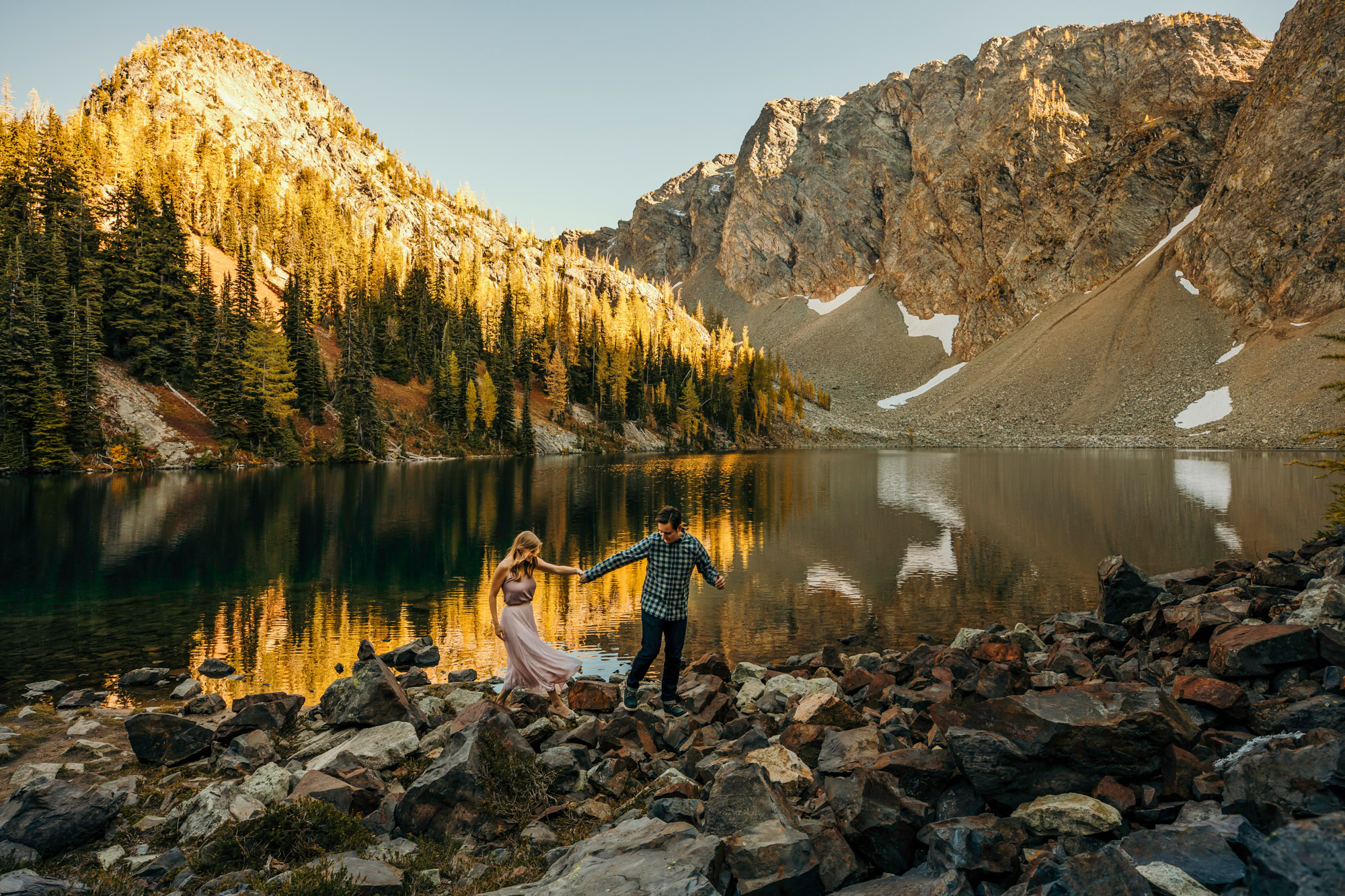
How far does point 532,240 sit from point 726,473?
450 ft

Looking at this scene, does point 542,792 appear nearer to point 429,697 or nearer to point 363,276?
point 429,697

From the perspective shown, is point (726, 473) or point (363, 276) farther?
point (363, 276)

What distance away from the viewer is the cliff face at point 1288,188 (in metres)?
129

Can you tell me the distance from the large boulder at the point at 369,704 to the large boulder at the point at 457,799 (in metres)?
3.01

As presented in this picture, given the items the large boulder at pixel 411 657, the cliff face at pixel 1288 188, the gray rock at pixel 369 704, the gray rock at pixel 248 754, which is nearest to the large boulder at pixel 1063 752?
the gray rock at pixel 369 704

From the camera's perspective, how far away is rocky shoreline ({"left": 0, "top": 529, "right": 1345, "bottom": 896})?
16.2 ft

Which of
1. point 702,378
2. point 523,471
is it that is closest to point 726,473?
point 523,471

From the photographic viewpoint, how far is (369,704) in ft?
32.1

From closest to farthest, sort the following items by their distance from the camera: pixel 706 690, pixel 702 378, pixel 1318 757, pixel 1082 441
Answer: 1. pixel 1318 757
2. pixel 706 690
3. pixel 1082 441
4. pixel 702 378

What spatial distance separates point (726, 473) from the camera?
2645 inches

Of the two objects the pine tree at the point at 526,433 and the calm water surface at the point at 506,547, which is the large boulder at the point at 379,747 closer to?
the calm water surface at the point at 506,547

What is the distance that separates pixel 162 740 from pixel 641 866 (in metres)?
7.98

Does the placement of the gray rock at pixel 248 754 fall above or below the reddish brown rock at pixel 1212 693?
below

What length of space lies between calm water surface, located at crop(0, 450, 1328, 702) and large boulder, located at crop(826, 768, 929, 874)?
30.6ft
